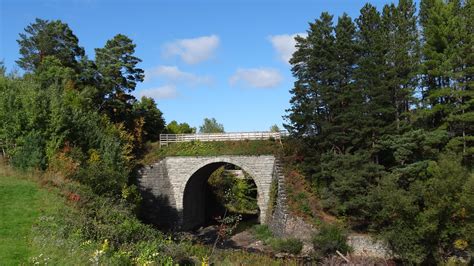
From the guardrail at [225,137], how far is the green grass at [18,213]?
681 inches

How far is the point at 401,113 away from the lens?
89.4 ft

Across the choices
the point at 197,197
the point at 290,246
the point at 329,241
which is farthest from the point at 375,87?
the point at 197,197

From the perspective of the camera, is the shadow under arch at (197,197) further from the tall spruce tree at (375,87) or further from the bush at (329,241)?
the tall spruce tree at (375,87)

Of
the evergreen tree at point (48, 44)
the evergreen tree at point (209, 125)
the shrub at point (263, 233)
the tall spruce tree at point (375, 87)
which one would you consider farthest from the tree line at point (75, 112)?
the evergreen tree at point (209, 125)

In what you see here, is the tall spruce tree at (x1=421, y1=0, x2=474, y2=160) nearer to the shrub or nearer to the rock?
the rock

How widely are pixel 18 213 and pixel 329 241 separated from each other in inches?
611

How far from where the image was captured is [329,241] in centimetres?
2245

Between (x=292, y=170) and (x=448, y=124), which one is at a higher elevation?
(x=448, y=124)

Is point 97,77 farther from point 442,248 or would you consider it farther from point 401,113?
point 442,248

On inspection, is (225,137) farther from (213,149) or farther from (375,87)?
(375,87)

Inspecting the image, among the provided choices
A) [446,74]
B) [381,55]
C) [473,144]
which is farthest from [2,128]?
[473,144]

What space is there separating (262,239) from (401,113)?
1274cm

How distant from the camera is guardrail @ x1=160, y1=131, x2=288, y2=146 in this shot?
1299 inches

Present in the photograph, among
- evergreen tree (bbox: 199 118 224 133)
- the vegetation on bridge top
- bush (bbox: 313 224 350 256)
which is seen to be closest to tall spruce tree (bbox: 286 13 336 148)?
the vegetation on bridge top
